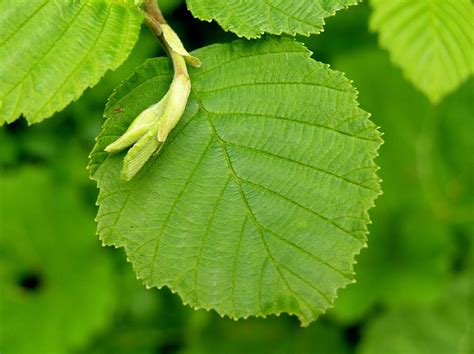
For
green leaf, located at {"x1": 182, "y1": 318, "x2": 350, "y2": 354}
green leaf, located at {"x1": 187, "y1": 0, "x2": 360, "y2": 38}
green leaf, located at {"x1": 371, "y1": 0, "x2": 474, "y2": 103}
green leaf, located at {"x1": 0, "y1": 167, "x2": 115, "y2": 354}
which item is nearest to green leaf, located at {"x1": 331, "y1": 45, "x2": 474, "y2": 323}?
green leaf, located at {"x1": 182, "y1": 318, "x2": 350, "y2": 354}

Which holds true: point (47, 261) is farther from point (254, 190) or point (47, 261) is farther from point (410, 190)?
point (254, 190)

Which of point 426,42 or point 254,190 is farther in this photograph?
point 426,42

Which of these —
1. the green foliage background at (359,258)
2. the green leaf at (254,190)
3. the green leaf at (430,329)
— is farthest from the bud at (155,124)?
the green leaf at (430,329)

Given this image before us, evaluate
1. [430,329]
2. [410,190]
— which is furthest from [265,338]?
[410,190]

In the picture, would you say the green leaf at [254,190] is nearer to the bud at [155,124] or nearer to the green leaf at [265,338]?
the bud at [155,124]

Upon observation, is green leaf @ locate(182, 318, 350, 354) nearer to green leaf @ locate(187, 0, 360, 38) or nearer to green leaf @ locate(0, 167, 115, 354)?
green leaf @ locate(0, 167, 115, 354)

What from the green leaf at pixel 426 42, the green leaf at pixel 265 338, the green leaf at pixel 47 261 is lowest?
the green leaf at pixel 265 338
